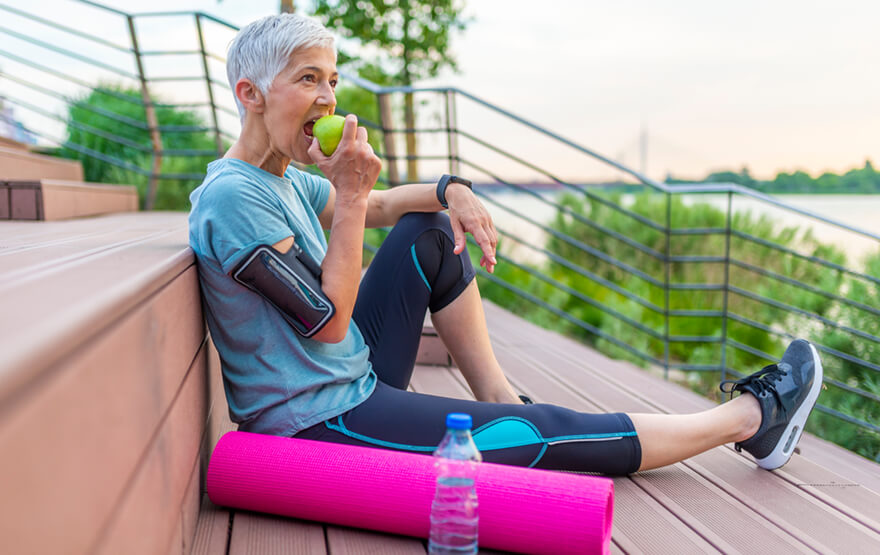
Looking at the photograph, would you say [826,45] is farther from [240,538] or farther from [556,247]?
[240,538]

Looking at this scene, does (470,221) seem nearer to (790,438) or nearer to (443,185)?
(443,185)

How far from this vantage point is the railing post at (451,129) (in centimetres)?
346

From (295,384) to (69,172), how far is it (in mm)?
3443

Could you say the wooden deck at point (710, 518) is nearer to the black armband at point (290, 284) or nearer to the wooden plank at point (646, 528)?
the wooden plank at point (646, 528)

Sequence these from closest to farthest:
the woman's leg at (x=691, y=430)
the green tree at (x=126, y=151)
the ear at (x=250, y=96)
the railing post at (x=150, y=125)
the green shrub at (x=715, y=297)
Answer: the ear at (x=250, y=96) < the woman's leg at (x=691, y=430) < the green shrub at (x=715, y=297) < the railing post at (x=150, y=125) < the green tree at (x=126, y=151)

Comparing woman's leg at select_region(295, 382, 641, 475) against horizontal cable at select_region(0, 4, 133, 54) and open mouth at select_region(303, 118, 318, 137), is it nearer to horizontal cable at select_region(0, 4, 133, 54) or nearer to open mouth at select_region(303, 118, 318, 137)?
open mouth at select_region(303, 118, 318, 137)

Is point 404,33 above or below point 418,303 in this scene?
above

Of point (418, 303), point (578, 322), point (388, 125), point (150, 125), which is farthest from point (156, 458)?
point (150, 125)

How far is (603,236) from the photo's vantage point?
6145 mm

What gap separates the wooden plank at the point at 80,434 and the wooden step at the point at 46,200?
8.31 feet

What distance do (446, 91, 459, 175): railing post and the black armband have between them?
2.40 m

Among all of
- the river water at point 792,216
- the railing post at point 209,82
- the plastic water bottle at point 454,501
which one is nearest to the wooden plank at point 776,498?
the plastic water bottle at point 454,501

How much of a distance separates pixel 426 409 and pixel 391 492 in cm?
24

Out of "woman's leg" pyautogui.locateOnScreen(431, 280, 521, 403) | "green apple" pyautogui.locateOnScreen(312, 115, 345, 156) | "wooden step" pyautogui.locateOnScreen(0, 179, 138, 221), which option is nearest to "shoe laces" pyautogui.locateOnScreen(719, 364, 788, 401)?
"woman's leg" pyautogui.locateOnScreen(431, 280, 521, 403)
